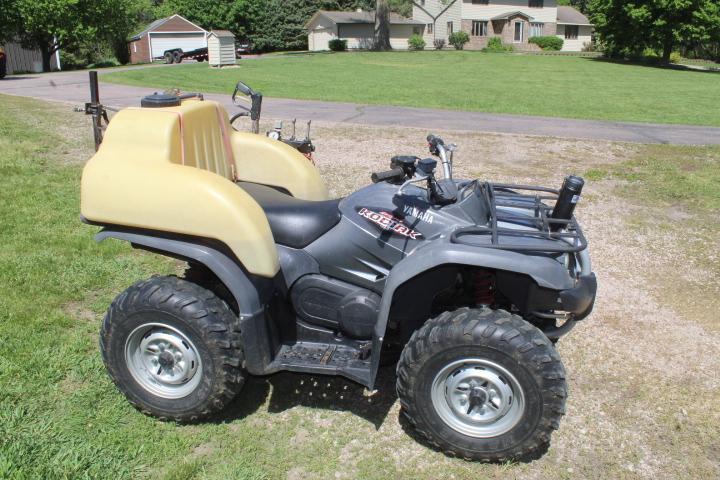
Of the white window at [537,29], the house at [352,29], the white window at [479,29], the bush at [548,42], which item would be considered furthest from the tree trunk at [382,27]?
the white window at [537,29]

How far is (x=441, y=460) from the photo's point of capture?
3.28 meters

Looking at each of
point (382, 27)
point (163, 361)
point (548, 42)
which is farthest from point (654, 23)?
point (163, 361)

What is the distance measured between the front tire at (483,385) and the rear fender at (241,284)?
723mm

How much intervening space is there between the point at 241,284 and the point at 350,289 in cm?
59

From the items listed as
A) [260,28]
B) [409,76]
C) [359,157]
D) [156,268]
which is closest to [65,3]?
[409,76]

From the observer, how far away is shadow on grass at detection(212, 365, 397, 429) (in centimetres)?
368

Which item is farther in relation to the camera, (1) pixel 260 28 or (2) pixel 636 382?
(1) pixel 260 28

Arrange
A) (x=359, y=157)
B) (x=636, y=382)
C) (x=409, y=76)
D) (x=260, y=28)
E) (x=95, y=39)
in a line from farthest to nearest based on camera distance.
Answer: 1. (x=260, y=28)
2. (x=95, y=39)
3. (x=409, y=76)
4. (x=359, y=157)
5. (x=636, y=382)

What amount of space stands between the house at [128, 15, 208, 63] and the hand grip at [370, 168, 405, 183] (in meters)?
51.3

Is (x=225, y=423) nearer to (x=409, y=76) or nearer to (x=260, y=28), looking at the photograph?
(x=409, y=76)

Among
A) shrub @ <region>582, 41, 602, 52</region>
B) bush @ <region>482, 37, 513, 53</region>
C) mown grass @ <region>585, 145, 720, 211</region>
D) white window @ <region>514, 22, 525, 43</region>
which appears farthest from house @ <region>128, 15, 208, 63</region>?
mown grass @ <region>585, 145, 720, 211</region>

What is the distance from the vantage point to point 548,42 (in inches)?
2306

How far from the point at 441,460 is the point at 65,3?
129 feet

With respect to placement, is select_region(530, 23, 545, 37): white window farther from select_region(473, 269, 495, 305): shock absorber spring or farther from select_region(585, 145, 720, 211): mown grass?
select_region(473, 269, 495, 305): shock absorber spring
